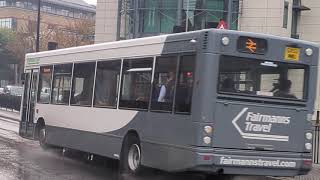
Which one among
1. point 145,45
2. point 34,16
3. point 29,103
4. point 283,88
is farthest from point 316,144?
point 34,16

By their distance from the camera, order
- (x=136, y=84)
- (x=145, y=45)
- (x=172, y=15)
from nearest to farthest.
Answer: (x=145, y=45) < (x=136, y=84) < (x=172, y=15)

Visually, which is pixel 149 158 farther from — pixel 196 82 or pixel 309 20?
pixel 309 20

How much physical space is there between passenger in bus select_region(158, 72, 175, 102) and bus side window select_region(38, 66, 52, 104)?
6.45 meters

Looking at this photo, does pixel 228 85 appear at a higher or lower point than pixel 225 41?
lower

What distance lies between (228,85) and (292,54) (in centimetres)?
149

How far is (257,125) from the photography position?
34.8ft

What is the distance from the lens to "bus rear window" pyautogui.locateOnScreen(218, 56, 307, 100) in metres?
10.4

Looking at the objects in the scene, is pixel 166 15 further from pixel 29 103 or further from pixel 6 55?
pixel 6 55

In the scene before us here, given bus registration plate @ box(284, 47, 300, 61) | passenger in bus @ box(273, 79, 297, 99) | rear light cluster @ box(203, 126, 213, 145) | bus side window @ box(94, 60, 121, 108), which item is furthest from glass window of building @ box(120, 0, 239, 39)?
rear light cluster @ box(203, 126, 213, 145)

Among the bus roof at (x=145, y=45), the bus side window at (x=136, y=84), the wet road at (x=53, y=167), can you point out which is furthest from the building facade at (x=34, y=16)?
the bus side window at (x=136, y=84)

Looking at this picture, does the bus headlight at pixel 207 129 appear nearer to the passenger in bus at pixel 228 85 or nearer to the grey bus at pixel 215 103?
the grey bus at pixel 215 103

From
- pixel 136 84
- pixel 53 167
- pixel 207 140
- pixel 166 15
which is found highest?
pixel 166 15

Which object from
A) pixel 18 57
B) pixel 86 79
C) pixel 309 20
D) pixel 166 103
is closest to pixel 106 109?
pixel 86 79

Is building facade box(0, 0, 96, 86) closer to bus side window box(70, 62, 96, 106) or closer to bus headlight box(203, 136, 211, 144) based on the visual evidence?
bus side window box(70, 62, 96, 106)
